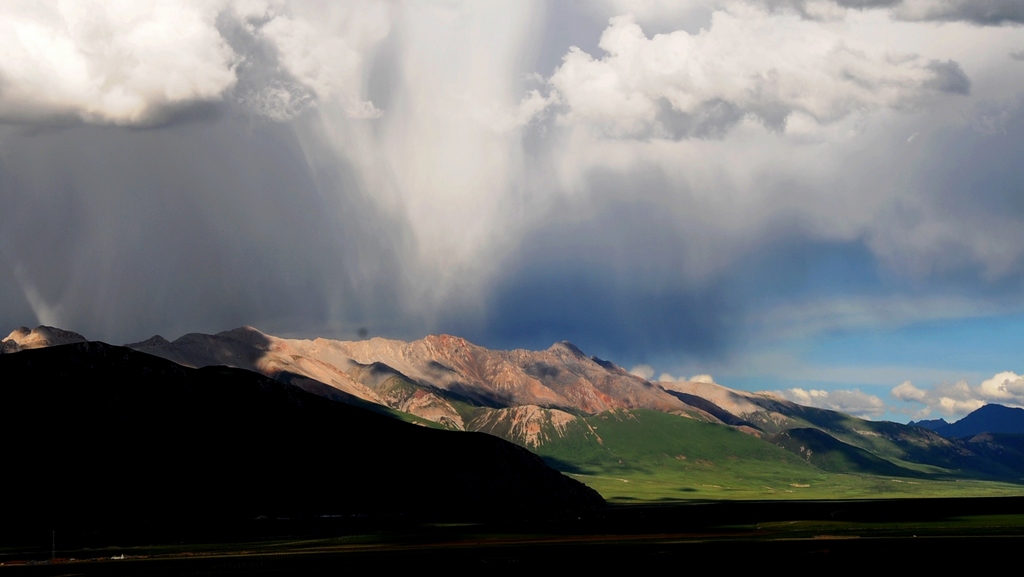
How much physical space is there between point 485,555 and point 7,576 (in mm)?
78465

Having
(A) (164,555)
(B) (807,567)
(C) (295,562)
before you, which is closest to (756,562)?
(B) (807,567)

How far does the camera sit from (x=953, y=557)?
15762cm

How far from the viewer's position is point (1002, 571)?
132625mm

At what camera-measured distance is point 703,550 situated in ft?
595

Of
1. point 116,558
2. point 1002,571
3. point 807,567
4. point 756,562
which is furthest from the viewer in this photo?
point 116,558

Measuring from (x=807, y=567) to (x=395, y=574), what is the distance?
60246 millimetres

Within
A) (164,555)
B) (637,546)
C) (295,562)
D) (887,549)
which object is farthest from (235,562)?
(887,549)

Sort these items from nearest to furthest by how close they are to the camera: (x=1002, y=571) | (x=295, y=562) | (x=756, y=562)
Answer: (x=1002, y=571) → (x=756, y=562) → (x=295, y=562)

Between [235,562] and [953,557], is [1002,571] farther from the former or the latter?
[235,562]

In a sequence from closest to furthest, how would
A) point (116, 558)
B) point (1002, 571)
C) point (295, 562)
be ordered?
point (1002, 571) → point (295, 562) → point (116, 558)

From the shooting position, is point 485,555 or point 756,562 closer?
point 756,562

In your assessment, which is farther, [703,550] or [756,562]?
[703,550]

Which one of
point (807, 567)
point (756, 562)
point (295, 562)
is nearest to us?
point (807, 567)

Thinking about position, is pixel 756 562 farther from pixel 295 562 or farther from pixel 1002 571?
pixel 295 562
